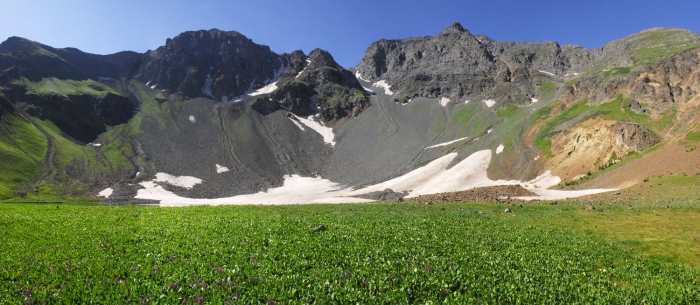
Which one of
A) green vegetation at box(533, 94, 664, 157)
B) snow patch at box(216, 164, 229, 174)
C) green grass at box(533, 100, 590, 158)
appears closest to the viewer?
green vegetation at box(533, 94, 664, 157)

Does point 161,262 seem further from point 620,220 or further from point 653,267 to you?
point 620,220

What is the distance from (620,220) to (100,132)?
7539 inches

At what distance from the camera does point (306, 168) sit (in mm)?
132000

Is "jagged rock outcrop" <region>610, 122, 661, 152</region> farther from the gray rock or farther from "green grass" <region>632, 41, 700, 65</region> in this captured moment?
"green grass" <region>632, 41, 700, 65</region>

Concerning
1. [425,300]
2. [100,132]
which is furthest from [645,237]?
[100,132]

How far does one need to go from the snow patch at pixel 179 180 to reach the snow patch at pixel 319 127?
67.1m

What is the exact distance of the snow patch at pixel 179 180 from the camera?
351 feet

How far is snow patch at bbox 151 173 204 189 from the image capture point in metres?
107

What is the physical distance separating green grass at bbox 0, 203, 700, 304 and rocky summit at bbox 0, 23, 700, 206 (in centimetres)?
4115

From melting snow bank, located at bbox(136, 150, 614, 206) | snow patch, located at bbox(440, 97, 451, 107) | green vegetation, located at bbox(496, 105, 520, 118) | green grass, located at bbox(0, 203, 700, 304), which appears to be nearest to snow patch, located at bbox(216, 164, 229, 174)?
melting snow bank, located at bbox(136, 150, 614, 206)

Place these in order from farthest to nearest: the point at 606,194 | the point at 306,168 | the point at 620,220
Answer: the point at 306,168
the point at 606,194
the point at 620,220

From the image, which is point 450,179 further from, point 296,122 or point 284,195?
point 296,122

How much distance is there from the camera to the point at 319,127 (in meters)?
178

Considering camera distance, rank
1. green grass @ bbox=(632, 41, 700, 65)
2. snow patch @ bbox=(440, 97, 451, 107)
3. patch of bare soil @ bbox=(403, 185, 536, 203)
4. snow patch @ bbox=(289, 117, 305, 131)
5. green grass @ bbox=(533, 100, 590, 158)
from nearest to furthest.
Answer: patch of bare soil @ bbox=(403, 185, 536, 203) < green grass @ bbox=(533, 100, 590, 158) < green grass @ bbox=(632, 41, 700, 65) < snow patch @ bbox=(440, 97, 451, 107) < snow patch @ bbox=(289, 117, 305, 131)
